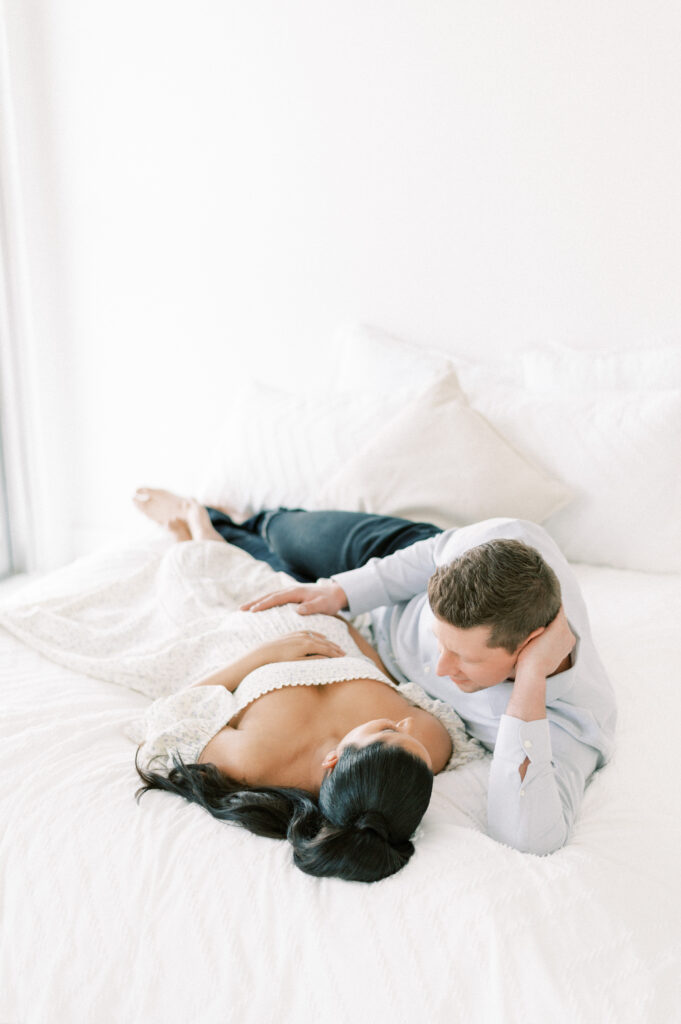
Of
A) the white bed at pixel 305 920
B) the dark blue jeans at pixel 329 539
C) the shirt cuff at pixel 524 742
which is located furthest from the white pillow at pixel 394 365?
the white bed at pixel 305 920

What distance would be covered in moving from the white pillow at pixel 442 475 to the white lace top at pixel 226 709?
64 cm

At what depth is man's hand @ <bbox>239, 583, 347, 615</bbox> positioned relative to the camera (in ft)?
5.28

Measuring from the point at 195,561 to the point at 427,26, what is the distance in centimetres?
163

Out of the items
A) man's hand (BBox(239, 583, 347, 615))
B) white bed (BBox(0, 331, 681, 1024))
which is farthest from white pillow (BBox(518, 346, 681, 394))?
white bed (BBox(0, 331, 681, 1024))

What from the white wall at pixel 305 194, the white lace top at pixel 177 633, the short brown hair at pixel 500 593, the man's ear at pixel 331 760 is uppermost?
the white wall at pixel 305 194

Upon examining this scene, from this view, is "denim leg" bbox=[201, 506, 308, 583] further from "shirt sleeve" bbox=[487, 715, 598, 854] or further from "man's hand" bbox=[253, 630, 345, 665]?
"shirt sleeve" bbox=[487, 715, 598, 854]

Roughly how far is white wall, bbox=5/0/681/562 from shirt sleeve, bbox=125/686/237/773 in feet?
4.91

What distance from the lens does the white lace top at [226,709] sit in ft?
4.06

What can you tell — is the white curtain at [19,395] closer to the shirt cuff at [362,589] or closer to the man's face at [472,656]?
the shirt cuff at [362,589]

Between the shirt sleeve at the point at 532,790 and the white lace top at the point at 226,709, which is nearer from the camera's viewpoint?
the shirt sleeve at the point at 532,790

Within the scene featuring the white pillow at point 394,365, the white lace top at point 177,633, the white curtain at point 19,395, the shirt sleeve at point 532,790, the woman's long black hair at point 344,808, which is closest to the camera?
the woman's long black hair at point 344,808

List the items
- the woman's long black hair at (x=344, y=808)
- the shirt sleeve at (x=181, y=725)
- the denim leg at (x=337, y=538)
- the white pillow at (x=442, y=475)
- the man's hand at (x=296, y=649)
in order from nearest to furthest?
the woman's long black hair at (x=344, y=808)
the shirt sleeve at (x=181, y=725)
the man's hand at (x=296, y=649)
the denim leg at (x=337, y=538)
the white pillow at (x=442, y=475)

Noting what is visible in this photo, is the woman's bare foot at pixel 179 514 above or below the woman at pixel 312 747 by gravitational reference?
below

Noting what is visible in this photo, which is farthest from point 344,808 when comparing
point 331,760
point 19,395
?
point 19,395
